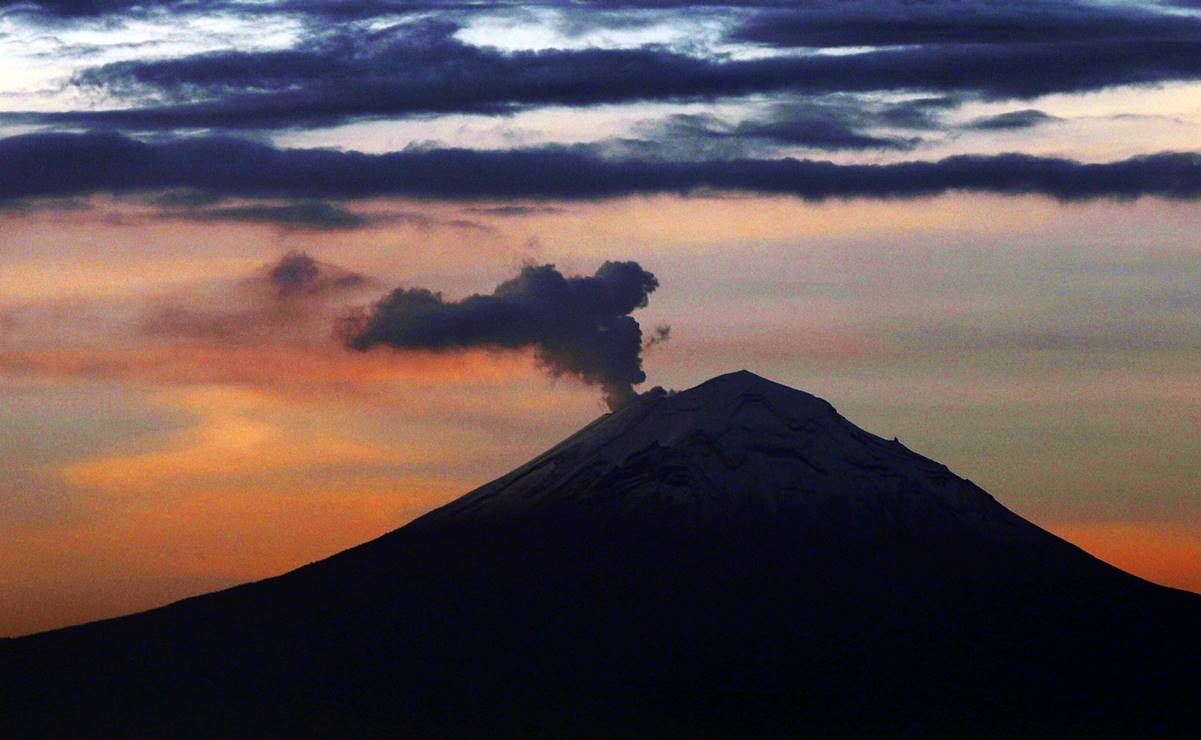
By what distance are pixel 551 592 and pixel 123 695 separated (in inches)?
1352

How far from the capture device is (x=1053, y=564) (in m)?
174

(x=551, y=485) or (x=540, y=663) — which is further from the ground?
(x=551, y=485)

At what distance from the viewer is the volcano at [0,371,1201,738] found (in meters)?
162

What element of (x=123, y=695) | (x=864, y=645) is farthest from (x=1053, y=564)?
(x=123, y=695)

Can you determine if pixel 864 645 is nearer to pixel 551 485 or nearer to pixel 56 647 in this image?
pixel 551 485

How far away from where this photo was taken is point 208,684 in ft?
548

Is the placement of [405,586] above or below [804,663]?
above

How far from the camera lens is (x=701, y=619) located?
167250 millimetres

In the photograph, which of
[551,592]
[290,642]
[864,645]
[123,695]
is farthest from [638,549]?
[123,695]

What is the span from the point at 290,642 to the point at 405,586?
1029 centimetres

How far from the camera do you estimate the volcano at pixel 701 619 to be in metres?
162

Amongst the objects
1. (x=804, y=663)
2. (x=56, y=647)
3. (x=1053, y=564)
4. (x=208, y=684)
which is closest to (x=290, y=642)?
(x=208, y=684)

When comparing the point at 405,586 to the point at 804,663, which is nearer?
the point at 804,663

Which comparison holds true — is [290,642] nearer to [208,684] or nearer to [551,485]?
[208,684]
